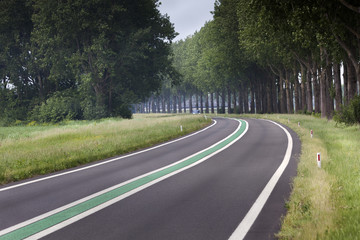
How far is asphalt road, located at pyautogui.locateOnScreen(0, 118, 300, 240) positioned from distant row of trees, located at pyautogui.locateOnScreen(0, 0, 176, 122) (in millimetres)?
27655

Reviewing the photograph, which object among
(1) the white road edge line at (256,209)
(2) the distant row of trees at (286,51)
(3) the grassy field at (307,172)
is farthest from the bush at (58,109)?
(1) the white road edge line at (256,209)

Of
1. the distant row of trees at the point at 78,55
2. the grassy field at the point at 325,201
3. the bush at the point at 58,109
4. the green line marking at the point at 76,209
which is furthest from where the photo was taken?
the bush at the point at 58,109

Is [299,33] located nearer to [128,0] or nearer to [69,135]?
[69,135]

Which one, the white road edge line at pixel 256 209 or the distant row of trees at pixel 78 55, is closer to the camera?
the white road edge line at pixel 256 209

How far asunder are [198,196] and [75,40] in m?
36.8

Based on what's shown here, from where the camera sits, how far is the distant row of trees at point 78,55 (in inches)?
1480

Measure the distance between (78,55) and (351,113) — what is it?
28256 millimetres

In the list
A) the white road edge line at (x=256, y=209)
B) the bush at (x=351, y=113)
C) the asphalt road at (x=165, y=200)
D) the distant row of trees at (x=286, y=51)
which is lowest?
the white road edge line at (x=256, y=209)

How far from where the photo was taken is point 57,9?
36.3 m

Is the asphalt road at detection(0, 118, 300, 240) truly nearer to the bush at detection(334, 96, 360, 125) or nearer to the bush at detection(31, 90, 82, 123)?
the bush at detection(334, 96, 360, 125)

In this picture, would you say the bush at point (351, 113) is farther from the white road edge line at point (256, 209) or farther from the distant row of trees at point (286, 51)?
the white road edge line at point (256, 209)

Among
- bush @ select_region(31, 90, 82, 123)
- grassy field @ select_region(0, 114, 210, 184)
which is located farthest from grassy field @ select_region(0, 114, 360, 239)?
bush @ select_region(31, 90, 82, 123)

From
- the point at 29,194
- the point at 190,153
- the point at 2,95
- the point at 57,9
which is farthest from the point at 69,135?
the point at 2,95

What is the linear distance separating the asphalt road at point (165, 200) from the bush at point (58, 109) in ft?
100
